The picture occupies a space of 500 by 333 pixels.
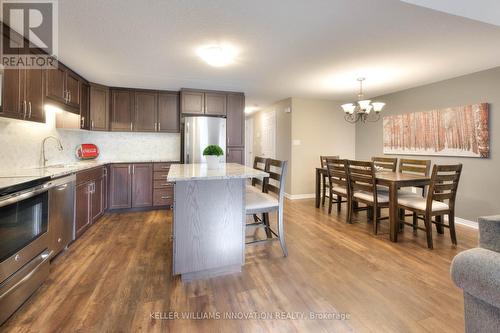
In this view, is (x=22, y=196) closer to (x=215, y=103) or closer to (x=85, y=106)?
(x=85, y=106)

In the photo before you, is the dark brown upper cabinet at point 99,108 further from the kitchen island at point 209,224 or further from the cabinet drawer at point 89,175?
the kitchen island at point 209,224

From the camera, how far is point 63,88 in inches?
115

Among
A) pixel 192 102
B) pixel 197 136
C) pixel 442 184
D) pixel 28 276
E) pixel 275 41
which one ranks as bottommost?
pixel 28 276

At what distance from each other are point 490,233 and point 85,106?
4.70 metres

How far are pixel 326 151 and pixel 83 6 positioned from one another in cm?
476

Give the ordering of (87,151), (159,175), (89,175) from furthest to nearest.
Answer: (159,175), (87,151), (89,175)

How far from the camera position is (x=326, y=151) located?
209 inches

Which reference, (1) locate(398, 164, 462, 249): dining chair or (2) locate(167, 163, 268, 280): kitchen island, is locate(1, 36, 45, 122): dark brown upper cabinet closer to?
(2) locate(167, 163, 268, 280): kitchen island

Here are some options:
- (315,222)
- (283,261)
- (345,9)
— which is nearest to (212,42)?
(345,9)

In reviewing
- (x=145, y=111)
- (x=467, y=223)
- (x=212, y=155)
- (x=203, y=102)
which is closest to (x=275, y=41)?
(x=212, y=155)

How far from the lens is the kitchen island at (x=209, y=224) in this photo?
1.86 meters

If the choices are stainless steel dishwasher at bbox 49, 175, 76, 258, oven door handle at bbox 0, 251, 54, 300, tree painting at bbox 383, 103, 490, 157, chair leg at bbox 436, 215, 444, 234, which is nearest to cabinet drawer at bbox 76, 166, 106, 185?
stainless steel dishwasher at bbox 49, 175, 76, 258

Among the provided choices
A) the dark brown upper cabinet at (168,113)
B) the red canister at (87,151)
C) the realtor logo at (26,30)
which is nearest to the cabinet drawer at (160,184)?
the dark brown upper cabinet at (168,113)

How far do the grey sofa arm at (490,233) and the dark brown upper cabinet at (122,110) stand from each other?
455cm
